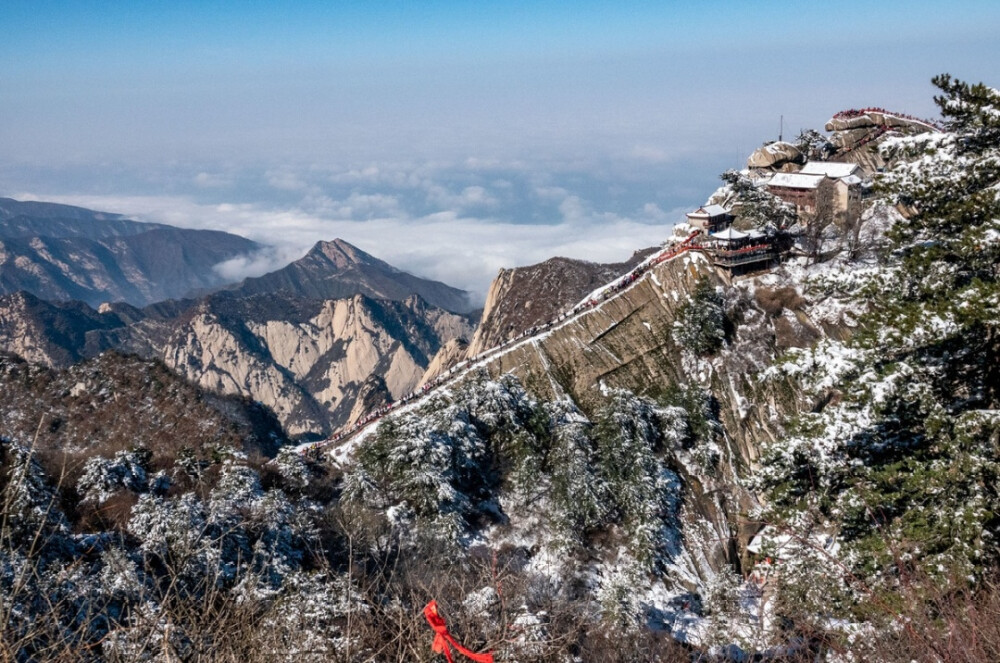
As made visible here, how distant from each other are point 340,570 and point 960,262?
74.9 ft

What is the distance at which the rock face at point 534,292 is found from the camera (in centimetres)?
7394

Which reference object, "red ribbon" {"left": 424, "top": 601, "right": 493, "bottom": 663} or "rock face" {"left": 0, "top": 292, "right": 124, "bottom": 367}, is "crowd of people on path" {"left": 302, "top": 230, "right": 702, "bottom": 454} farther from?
"rock face" {"left": 0, "top": 292, "right": 124, "bottom": 367}

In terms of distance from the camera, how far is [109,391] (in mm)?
57375

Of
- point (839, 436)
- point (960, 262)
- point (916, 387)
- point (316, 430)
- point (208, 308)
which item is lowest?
point (316, 430)

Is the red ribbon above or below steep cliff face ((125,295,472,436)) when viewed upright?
above

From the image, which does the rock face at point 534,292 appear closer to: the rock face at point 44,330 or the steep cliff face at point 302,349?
the steep cliff face at point 302,349

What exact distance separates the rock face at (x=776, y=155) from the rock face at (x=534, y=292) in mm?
21296

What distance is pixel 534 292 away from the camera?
82.6 meters

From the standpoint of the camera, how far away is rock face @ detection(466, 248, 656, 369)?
73.9 m

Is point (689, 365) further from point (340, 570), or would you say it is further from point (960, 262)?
point (960, 262)

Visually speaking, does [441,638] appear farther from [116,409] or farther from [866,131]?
[866,131]

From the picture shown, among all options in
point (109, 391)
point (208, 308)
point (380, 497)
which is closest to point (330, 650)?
point (380, 497)

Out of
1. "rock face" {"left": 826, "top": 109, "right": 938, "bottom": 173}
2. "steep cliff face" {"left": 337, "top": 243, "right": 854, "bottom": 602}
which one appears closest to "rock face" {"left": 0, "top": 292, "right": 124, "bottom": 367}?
"steep cliff face" {"left": 337, "top": 243, "right": 854, "bottom": 602}

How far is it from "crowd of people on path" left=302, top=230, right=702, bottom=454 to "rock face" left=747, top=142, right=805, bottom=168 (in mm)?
19053
